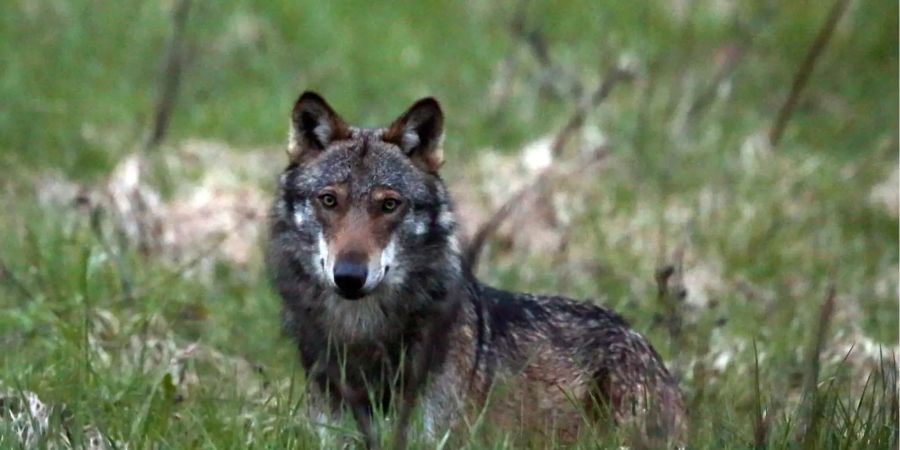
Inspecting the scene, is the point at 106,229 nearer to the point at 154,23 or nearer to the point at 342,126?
the point at 342,126

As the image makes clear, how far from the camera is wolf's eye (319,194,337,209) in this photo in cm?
604

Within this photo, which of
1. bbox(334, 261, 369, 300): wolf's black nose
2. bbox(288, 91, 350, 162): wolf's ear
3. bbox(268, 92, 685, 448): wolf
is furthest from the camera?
bbox(288, 91, 350, 162): wolf's ear

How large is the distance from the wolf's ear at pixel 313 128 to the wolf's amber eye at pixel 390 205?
426 millimetres

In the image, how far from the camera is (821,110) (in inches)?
564

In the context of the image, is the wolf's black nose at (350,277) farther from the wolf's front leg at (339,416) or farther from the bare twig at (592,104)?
the bare twig at (592,104)

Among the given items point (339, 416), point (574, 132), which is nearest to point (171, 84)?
point (574, 132)

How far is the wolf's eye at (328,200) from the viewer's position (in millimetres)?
6035

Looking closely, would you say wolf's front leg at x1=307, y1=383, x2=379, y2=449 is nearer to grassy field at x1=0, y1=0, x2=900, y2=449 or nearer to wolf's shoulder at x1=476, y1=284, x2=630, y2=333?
grassy field at x1=0, y1=0, x2=900, y2=449

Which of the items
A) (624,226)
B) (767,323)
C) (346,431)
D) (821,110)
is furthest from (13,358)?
(821,110)

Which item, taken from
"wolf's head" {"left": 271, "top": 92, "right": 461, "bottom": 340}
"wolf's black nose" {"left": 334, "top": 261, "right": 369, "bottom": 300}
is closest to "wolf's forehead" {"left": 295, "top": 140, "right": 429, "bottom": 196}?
"wolf's head" {"left": 271, "top": 92, "right": 461, "bottom": 340}

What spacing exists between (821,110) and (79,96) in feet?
20.5

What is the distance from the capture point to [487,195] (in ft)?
36.6

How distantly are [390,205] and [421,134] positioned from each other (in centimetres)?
45

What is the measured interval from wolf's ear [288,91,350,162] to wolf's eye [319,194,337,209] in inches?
12.8
